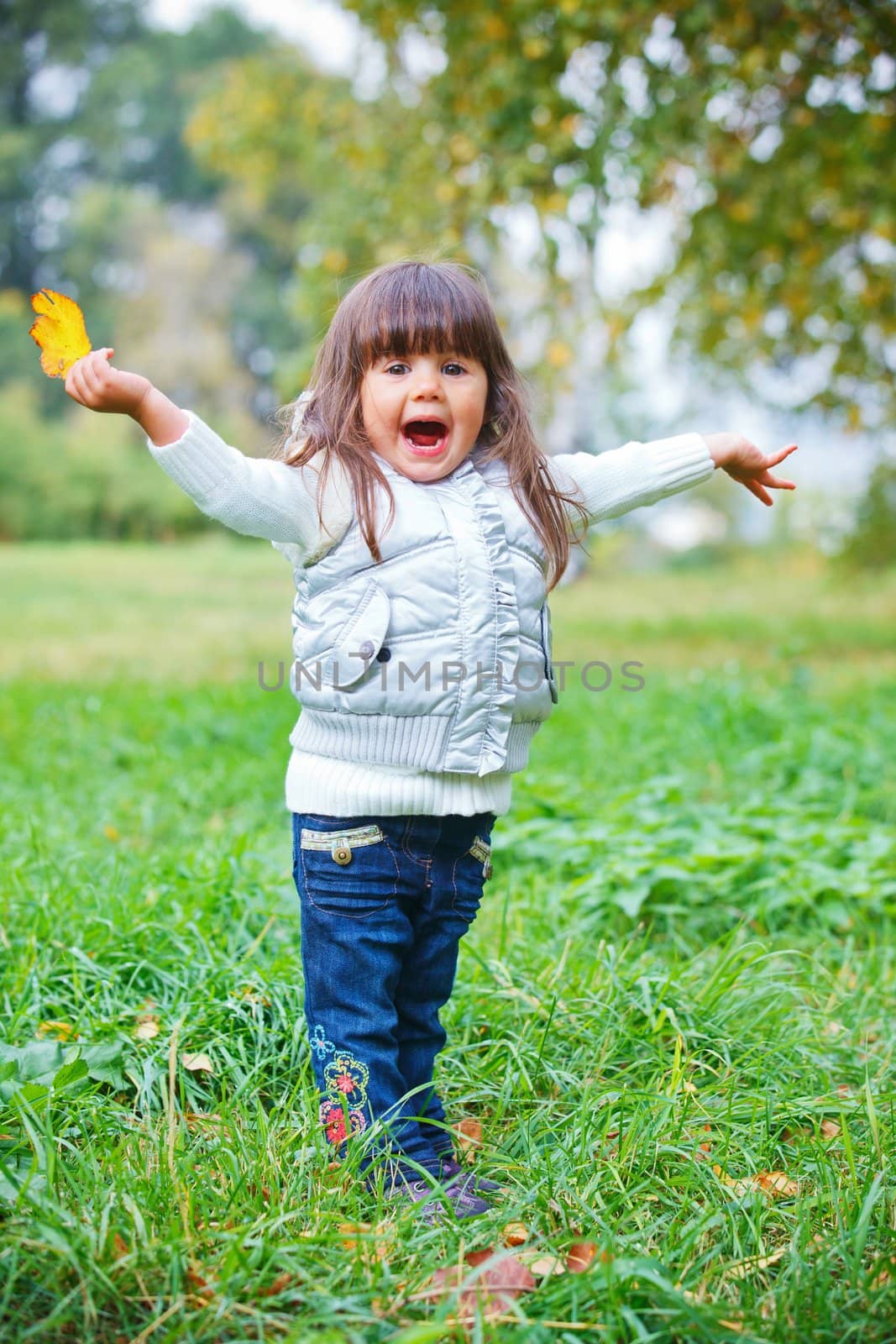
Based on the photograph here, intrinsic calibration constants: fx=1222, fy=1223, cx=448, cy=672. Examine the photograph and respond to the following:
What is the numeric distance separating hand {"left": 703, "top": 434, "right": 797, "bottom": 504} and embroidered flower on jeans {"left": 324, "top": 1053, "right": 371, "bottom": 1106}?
1198mm

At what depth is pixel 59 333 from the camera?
1.77 metres

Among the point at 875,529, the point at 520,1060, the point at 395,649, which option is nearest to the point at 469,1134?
the point at 520,1060

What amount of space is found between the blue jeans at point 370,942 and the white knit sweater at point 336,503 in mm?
43

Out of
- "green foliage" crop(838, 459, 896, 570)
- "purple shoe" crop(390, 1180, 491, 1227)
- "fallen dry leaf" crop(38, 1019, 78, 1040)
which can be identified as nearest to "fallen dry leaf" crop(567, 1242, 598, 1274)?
"purple shoe" crop(390, 1180, 491, 1227)

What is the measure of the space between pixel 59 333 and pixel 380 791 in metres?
0.83

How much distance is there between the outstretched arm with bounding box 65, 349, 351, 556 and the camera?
173cm

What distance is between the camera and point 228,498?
6.01 feet

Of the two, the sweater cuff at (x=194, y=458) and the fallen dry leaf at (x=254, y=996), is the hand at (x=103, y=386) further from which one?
the fallen dry leaf at (x=254, y=996)

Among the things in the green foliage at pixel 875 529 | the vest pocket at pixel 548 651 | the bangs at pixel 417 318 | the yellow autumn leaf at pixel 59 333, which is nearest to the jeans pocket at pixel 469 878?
the vest pocket at pixel 548 651

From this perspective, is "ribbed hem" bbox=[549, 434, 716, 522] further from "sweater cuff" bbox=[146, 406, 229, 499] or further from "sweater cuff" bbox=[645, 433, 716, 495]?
"sweater cuff" bbox=[146, 406, 229, 499]

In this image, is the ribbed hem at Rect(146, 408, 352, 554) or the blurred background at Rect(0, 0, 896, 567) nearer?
the ribbed hem at Rect(146, 408, 352, 554)

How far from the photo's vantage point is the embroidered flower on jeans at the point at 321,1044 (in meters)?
1.98

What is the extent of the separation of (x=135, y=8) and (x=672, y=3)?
33364 mm

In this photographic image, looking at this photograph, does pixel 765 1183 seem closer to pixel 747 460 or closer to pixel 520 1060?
pixel 520 1060
